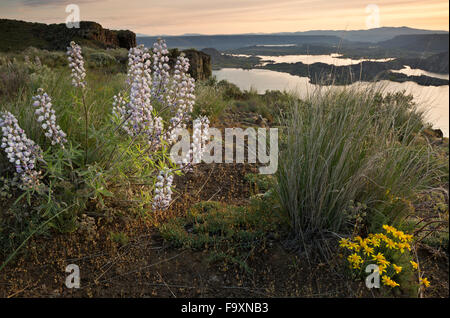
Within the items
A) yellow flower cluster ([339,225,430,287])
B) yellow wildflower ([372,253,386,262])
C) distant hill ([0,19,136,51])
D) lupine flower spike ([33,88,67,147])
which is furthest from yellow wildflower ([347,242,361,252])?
distant hill ([0,19,136,51])

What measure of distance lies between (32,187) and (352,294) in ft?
8.43

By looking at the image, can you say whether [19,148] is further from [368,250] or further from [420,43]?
[420,43]

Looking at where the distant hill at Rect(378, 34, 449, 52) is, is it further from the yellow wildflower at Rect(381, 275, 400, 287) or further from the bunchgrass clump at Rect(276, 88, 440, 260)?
the yellow wildflower at Rect(381, 275, 400, 287)

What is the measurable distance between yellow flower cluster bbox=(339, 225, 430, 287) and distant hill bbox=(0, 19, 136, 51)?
25.7 meters

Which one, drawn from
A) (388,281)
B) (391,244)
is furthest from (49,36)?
(388,281)

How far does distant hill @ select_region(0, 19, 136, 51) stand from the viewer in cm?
2499

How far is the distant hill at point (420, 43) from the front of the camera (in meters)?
3.37

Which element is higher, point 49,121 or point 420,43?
point 420,43

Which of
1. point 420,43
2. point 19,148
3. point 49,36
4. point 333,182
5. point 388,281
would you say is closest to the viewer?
point 388,281

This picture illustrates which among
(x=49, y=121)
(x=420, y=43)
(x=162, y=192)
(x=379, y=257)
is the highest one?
(x=420, y=43)

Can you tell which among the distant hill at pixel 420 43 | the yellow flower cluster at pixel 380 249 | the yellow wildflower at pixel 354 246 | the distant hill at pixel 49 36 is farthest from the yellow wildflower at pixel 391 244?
the distant hill at pixel 49 36

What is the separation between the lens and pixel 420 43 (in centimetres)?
404

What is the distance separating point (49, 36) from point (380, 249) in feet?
97.2
